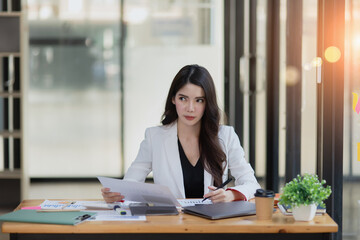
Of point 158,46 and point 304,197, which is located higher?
point 158,46

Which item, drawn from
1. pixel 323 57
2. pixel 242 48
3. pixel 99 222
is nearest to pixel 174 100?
pixel 323 57

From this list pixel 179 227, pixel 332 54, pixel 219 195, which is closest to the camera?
pixel 179 227

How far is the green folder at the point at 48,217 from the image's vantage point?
1.94 metres

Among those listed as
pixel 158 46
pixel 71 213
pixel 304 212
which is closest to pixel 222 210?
pixel 304 212

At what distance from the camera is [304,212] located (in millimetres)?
1978

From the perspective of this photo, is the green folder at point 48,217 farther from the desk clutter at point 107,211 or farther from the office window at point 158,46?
the office window at point 158,46

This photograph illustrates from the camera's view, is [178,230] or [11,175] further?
[11,175]

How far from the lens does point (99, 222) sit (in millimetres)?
1955

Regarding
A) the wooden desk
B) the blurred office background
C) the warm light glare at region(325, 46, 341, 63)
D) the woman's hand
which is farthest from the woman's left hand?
the blurred office background

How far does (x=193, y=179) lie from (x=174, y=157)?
15cm

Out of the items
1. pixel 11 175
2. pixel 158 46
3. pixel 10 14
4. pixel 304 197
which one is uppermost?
pixel 10 14

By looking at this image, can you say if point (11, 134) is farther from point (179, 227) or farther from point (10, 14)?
point (179, 227)

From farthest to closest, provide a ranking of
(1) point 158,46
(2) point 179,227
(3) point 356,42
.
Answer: (1) point 158,46
(3) point 356,42
(2) point 179,227

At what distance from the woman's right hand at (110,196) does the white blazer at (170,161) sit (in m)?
0.41
